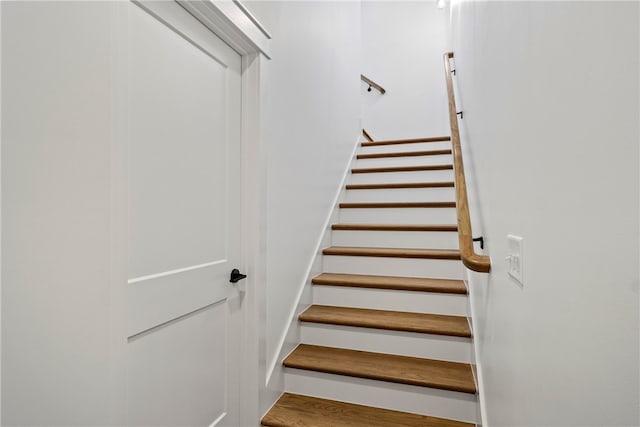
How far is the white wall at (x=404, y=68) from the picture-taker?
4.48 m

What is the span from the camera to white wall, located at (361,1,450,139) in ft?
14.7

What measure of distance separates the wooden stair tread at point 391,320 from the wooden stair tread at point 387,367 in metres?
0.15

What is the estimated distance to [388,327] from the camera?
1.90 m

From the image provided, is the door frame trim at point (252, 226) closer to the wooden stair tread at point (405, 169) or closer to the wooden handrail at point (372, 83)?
the wooden stair tread at point (405, 169)

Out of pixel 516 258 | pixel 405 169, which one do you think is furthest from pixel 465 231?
pixel 405 169

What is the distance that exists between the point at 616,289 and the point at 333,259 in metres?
2.11

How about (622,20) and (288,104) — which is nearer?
(622,20)

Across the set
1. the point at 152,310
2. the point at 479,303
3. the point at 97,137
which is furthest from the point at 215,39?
the point at 479,303

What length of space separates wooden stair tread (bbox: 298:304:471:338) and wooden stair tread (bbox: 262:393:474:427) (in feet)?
1.27

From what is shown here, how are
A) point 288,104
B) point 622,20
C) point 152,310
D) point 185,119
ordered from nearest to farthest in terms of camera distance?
point 622,20 → point 152,310 → point 185,119 → point 288,104

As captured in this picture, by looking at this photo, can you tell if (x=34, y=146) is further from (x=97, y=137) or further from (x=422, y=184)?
(x=422, y=184)

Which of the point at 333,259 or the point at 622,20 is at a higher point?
the point at 622,20

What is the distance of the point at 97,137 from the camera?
2.99 feet

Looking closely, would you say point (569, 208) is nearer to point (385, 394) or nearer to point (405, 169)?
point (385, 394)
